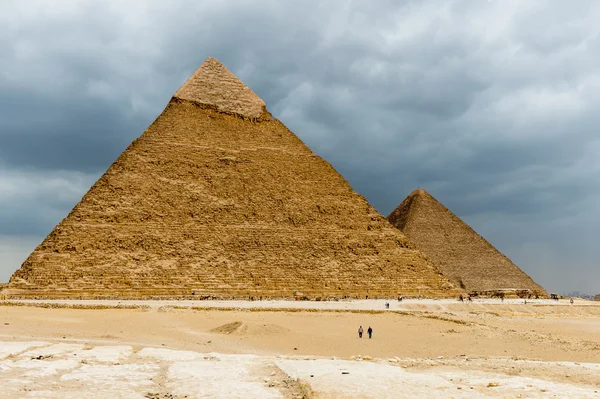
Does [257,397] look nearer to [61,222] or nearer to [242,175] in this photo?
[61,222]

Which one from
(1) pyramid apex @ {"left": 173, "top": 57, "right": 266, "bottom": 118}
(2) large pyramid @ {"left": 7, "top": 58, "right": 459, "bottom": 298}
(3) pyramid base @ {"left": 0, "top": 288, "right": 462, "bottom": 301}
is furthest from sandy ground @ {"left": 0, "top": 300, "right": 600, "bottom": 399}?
(1) pyramid apex @ {"left": 173, "top": 57, "right": 266, "bottom": 118}

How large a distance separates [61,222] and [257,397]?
3903 cm

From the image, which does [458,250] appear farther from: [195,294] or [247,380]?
[247,380]

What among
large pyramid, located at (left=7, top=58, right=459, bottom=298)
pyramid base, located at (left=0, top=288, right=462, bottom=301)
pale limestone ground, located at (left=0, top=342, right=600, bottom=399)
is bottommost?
pale limestone ground, located at (left=0, top=342, right=600, bottom=399)

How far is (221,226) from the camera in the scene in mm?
43406

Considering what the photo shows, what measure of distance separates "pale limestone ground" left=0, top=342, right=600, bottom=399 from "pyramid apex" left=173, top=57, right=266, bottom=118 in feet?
155

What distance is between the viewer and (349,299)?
38.4m

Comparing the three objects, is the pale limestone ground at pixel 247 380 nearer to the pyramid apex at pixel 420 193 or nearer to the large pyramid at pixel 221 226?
the large pyramid at pixel 221 226

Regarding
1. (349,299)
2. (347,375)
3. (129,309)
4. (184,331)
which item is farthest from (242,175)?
(347,375)

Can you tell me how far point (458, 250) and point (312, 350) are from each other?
52124 mm

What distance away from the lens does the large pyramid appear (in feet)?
123

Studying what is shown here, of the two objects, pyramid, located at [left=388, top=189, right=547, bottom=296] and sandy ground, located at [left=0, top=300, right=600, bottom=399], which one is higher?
pyramid, located at [left=388, top=189, right=547, bottom=296]

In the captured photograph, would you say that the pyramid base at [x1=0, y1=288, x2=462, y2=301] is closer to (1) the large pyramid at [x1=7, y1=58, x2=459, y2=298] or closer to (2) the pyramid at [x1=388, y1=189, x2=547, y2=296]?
(1) the large pyramid at [x1=7, y1=58, x2=459, y2=298]

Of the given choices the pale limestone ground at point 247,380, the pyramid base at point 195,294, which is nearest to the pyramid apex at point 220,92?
the pyramid base at point 195,294
